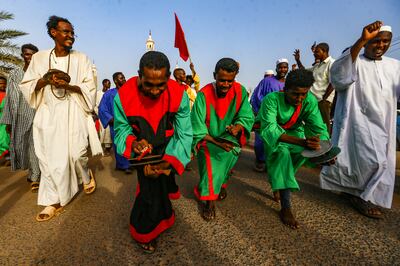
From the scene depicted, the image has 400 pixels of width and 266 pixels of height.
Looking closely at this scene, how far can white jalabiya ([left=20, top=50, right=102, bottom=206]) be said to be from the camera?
294cm

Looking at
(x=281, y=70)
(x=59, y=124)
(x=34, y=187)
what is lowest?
(x=34, y=187)

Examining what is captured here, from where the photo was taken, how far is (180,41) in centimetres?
671

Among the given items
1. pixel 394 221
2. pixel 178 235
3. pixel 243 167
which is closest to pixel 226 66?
pixel 178 235

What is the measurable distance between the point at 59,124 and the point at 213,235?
90.2 inches

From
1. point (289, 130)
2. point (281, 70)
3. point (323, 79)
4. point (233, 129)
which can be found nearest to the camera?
point (233, 129)

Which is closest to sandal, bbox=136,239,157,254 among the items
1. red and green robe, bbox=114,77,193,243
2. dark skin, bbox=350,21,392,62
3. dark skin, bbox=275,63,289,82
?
red and green robe, bbox=114,77,193,243

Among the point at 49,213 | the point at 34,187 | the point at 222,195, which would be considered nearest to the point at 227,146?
the point at 222,195

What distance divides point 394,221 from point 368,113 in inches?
50.9

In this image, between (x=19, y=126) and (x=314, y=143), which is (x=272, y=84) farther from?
(x=19, y=126)

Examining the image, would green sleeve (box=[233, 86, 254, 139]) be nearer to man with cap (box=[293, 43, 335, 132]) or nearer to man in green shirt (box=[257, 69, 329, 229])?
man in green shirt (box=[257, 69, 329, 229])

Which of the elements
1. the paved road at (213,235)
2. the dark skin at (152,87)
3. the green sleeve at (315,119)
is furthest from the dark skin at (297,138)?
the dark skin at (152,87)

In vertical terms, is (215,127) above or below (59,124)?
above

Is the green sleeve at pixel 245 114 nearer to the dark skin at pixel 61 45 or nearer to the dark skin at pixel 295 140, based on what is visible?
the dark skin at pixel 295 140

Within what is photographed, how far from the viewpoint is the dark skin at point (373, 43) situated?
8.55 feet
